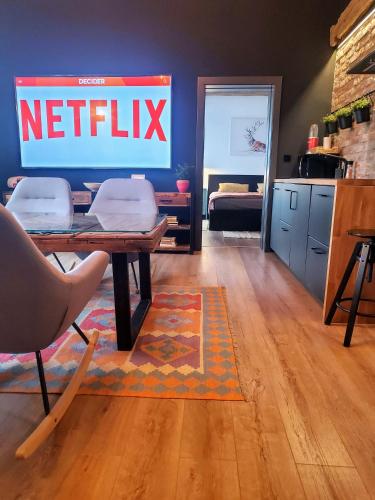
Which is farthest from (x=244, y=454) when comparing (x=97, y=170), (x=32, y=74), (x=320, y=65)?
(x=32, y=74)

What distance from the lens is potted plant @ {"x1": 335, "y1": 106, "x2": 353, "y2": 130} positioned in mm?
3152

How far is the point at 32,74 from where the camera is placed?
394 cm

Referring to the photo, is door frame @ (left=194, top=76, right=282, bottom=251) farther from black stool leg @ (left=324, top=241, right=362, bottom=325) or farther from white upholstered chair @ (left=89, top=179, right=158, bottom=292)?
black stool leg @ (left=324, top=241, right=362, bottom=325)

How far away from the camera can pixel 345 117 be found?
10.4ft

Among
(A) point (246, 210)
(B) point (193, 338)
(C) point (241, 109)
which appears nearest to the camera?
(B) point (193, 338)

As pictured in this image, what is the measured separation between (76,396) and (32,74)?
13.3 ft

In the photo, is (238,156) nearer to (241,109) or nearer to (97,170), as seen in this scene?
(241,109)

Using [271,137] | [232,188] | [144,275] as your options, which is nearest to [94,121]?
[271,137]

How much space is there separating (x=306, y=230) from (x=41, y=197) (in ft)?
6.98

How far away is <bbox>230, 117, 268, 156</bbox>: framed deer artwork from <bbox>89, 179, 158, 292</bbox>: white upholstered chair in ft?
17.8

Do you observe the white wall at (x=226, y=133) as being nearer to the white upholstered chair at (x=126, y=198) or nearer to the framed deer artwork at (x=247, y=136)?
the framed deer artwork at (x=247, y=136)

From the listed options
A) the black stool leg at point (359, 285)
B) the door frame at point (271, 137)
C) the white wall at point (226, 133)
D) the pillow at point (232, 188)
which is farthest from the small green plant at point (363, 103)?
the white wall at point (226, 133)

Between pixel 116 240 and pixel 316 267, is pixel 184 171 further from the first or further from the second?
pixel 116 240

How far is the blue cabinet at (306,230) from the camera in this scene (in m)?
2.15
